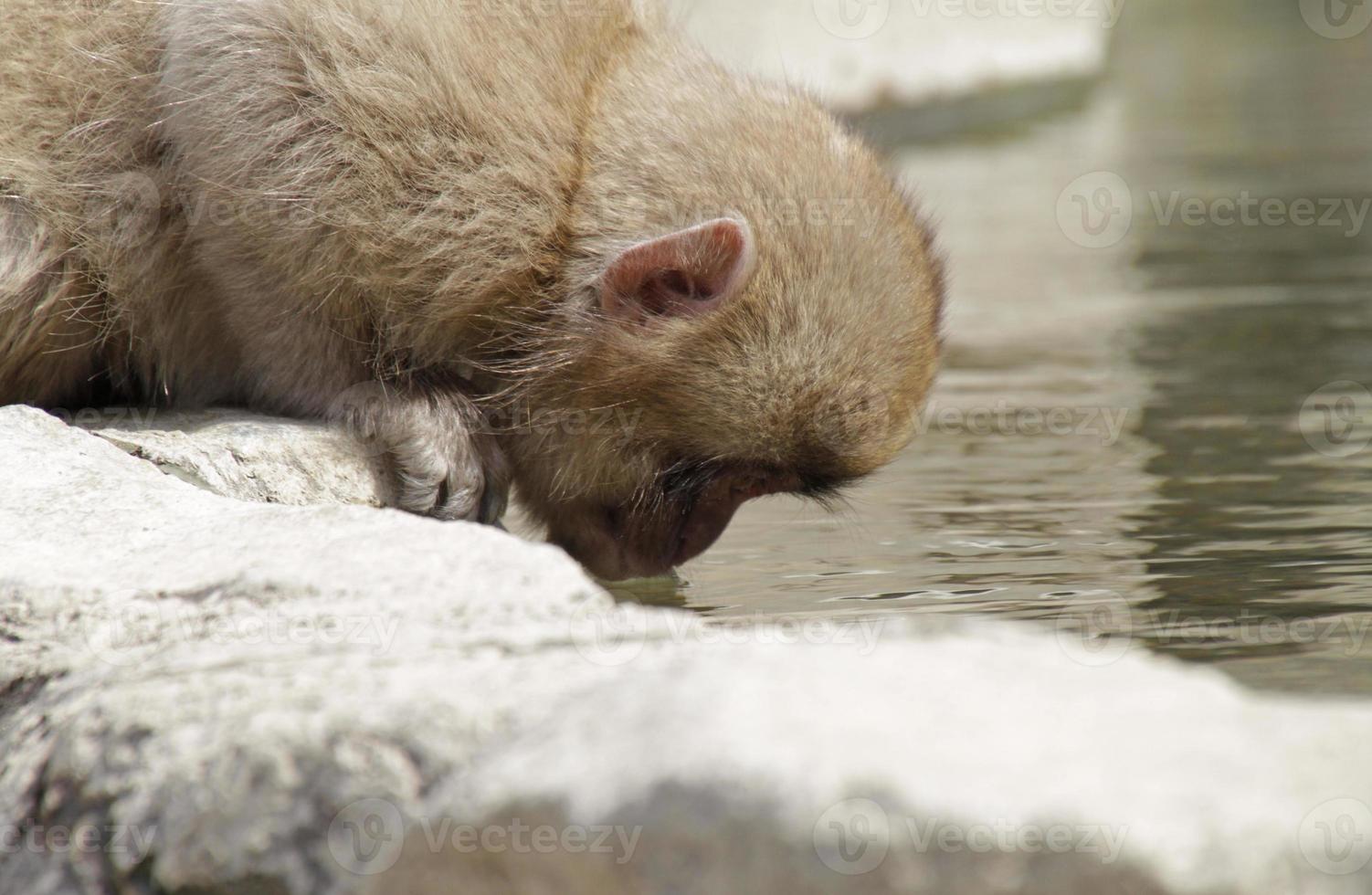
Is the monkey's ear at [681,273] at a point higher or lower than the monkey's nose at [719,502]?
higher

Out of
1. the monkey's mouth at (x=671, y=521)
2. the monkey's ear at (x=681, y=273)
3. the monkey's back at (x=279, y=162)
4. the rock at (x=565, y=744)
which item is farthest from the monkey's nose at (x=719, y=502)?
the rock at (x=565, y=744)

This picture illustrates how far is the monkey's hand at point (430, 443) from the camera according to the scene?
3389 mm

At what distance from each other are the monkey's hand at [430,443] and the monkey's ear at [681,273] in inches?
16.1

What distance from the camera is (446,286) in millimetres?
3373

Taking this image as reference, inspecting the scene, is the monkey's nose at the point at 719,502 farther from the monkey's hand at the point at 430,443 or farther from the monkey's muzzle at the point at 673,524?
the monkey's hand at the point at 430,443

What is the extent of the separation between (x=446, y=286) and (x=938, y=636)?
5.18ft

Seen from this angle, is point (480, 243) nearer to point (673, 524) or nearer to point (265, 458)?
point (265, 458)

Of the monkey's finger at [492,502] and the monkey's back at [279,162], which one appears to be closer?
the monkey's back at [279,162]

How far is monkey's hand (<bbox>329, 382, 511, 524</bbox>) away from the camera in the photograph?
339cm

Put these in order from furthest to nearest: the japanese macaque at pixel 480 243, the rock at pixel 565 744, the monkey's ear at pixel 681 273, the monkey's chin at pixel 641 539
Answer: the monkey's chin at pixel 641 539
the japanese macaque at pixel 480 243
the monkey's ear at pixel 681 273
the rock at pixel 565 744

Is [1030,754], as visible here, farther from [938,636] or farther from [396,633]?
[396,633]

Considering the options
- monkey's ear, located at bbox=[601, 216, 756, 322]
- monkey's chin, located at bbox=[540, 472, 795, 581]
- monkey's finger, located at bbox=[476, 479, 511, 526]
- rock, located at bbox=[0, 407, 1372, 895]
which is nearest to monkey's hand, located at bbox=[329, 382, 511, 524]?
monkey's finger, located at bbox=[476, 479, 511, 526]

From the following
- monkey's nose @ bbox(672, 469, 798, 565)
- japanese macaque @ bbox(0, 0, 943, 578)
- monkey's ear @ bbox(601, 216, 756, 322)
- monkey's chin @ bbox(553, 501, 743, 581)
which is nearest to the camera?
monkey's ear @ bbox(601, 216, 756, 322)

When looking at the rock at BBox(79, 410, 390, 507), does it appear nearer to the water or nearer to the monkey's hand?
the monkey's hand
